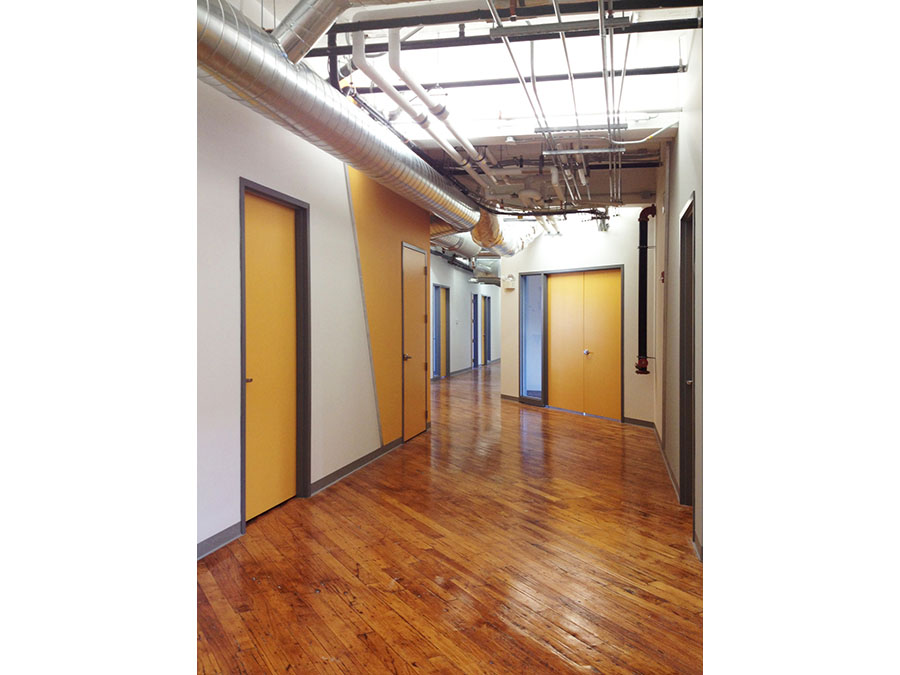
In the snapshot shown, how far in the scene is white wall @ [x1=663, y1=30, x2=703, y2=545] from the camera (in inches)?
113

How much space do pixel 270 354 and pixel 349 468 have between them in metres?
1.49

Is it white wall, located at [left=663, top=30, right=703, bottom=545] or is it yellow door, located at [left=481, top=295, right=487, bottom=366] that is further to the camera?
yellow door, located at [left=481, top=295, right=487, bottom=366]

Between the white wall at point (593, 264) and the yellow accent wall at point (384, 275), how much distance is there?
295cm

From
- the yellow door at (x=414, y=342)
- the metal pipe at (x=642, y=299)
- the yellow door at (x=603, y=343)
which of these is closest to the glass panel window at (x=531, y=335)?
the yellow door at (x=603, y=343)

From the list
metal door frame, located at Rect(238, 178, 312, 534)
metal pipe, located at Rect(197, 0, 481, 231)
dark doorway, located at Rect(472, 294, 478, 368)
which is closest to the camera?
metal pipe, located at Rect(197, 0, 481, 231)

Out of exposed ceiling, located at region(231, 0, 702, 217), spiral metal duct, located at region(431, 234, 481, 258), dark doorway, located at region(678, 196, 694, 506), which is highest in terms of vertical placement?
exposed ceiling, located at region(231, 0, 702, 217)

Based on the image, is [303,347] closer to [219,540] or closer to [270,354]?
[270,354]

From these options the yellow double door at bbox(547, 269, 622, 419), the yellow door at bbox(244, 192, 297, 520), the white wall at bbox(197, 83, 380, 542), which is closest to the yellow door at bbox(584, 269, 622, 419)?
the yellow double door at bbox(547, 269, 622, 419)

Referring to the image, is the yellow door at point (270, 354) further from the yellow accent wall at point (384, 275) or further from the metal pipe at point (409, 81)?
the metal pipe at point (409, 81)

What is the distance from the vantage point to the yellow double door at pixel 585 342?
7.50m

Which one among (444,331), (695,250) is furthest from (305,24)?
(444,331)

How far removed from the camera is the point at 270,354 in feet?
12.4

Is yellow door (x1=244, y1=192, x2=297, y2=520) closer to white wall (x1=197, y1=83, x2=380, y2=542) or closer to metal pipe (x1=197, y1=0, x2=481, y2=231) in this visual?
white wall (x1=197, y1=83, x2=380, y2=542)
